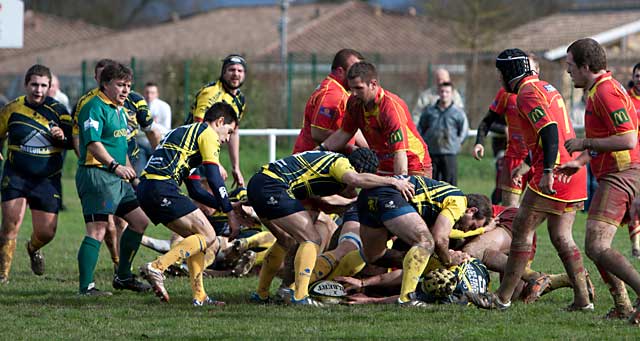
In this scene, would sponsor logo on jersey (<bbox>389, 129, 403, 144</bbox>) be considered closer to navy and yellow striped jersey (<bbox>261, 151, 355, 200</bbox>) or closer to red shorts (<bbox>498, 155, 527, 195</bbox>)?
navy and yellow striped jersey (<bbox>261, 151, 355, 200</bbox>)

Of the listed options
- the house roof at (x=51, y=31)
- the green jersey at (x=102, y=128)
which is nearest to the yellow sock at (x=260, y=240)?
the green jersey at (x=102, y=128)

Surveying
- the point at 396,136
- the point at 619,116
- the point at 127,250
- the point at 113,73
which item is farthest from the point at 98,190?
the point at 619,116

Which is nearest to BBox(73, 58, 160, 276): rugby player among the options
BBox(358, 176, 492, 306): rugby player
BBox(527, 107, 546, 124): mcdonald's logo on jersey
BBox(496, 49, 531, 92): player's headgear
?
BBox(358, 176, 492, 306): rugby player

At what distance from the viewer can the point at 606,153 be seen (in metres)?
7.57

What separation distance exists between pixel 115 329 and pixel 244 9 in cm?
5343

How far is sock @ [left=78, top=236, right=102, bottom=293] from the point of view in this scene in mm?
9039

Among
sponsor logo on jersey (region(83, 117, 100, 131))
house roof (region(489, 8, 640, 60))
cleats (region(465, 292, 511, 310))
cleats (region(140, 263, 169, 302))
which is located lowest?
cleats (region(465, 292, 511, 310))

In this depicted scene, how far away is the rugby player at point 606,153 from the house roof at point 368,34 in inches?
1581

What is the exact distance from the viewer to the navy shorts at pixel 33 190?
991cm

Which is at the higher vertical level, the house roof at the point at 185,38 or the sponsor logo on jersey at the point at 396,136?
the house roof at the point at 185,38

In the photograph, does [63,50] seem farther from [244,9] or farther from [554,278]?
[554,278]

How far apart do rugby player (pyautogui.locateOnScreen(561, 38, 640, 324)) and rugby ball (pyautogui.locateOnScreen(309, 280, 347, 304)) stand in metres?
2.13

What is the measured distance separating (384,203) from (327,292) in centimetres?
96

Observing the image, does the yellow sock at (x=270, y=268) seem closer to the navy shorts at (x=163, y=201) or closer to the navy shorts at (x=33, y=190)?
the navy shorts at (x=163, y=201)
